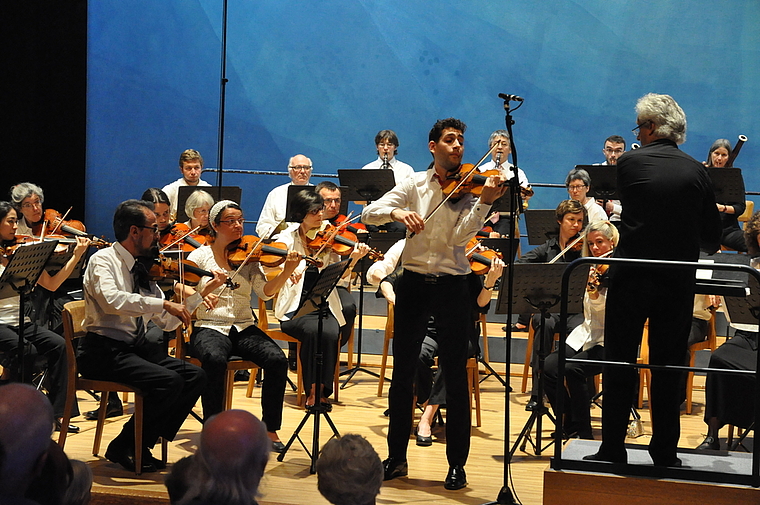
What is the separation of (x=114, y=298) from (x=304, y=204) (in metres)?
1.58

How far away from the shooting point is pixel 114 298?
12.1 ft

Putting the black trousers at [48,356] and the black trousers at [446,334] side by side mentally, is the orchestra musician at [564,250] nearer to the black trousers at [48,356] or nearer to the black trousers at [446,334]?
the black trousers at [446,334]

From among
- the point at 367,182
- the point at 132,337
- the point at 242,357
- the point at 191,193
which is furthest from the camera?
the point at 367,182

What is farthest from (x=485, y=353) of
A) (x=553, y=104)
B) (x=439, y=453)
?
(x=553, y=104)

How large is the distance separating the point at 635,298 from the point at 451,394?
1027 millimetres

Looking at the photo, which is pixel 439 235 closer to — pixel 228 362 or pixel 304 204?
pixel 228 362

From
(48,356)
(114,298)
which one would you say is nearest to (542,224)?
(114,298)

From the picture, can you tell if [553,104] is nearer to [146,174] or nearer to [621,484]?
[146,174]

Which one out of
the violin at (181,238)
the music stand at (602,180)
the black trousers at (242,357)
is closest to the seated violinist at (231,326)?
the black trousers at (242,357)

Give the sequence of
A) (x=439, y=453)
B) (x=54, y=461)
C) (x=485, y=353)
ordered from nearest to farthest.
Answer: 1. (x=54, y=461)
2. (x=439, y=453)
3. (x=485, y=353)

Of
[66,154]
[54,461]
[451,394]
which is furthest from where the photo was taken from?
[66,154]

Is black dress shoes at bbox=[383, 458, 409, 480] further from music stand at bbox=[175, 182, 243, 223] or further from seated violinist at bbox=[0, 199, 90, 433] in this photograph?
music stand at bbox=[175, 182, 243, 223]

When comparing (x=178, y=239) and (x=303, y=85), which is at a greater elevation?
(x=303, y=85)

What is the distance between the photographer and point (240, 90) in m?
8.83
